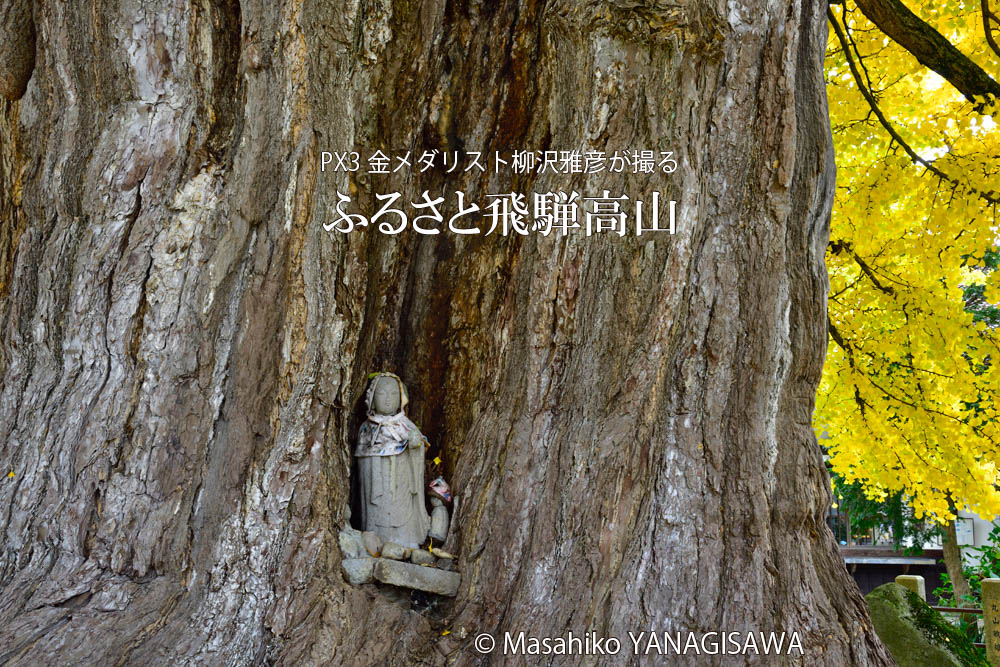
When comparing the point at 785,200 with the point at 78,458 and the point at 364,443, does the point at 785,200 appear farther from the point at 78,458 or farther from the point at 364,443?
the point at 78,458

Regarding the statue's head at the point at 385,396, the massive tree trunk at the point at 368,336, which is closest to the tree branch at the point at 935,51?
the massive tree trunk at the point at 368,336

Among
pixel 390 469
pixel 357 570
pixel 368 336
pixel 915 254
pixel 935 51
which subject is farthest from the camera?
pixel 915 254

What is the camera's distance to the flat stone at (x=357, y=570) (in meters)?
3.44

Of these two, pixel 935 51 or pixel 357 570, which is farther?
pixel 935 51

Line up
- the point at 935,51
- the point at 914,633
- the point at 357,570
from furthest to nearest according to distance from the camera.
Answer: the point at 914,633
the point at 935,51
the point at 357,570

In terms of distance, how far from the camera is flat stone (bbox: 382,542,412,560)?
143 inches

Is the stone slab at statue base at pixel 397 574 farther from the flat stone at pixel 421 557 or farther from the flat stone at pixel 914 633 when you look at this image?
the flat stone at pixel 914 633

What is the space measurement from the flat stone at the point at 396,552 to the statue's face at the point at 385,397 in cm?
62

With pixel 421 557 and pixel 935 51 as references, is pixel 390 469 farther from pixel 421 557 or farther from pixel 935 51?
pixel 935 51

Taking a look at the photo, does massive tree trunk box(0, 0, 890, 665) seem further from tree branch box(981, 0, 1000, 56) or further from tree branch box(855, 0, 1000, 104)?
tree branch box(981, 0, 1000, 56)

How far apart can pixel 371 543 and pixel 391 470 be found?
13.7 inches

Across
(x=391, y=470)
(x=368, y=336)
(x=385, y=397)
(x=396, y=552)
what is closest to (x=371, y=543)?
(x=396, y=552)

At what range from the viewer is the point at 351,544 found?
3.52 m

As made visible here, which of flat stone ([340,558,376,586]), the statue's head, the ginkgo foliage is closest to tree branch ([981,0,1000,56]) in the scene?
the ginkgo foliage
